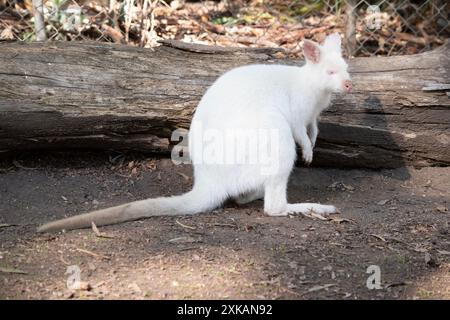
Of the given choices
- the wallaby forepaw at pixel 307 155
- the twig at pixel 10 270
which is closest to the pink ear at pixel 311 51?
the wallaby forepaw at pixel 307 155

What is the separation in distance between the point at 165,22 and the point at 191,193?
115 inches

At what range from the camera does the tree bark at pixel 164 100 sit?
13.5ft

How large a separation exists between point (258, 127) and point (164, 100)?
2.69 ft

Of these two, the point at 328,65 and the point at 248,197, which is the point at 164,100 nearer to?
the point at 248,197

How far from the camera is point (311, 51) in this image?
157 inches

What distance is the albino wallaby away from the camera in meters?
3.73

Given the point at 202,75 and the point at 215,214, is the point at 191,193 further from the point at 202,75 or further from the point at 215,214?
the point at 202,75

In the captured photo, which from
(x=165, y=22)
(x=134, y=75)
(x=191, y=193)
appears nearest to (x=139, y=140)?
(x=134, y=75)

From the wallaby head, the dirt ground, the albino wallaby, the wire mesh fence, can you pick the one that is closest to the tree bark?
the dirt ground

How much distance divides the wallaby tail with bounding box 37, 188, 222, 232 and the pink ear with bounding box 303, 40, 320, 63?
1.00 metres

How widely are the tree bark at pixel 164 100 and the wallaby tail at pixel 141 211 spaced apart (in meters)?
0.70

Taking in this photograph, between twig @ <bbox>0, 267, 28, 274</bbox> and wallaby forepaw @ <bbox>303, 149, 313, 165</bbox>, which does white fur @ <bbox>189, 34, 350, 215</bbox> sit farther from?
twig @ <bbox>0, 267, 28, 274</bbox>

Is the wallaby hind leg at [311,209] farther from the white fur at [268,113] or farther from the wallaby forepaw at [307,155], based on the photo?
the wallaby forepaw at [307,155]

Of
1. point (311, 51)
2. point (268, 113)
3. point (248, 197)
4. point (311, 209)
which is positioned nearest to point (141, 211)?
point (248, 197)
